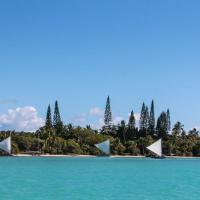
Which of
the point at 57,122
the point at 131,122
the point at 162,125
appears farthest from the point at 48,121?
the point at 162,125

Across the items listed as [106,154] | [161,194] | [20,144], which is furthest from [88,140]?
[161,194]

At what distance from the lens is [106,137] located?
183 meters

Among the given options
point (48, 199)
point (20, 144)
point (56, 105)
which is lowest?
point (48, 199)

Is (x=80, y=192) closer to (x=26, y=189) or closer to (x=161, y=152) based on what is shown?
(x=26, y=189)

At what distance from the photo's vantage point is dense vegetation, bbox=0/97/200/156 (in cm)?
17362

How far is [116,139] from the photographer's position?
185250 millimetres

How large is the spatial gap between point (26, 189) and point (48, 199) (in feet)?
28.3

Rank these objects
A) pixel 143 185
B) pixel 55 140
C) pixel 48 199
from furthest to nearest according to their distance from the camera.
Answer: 1. pixel 55 140
2. pixel 143 185
3. pixel 48 199

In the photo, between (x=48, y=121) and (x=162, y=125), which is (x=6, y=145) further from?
(x=162, y=125)

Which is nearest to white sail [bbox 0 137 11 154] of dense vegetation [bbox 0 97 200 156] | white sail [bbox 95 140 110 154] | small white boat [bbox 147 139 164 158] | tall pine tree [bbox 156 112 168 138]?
dense vegetation [bbox 0 97 200 156]

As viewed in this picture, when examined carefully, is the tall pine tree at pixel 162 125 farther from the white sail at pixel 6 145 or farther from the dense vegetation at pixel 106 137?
the white sail at pixel 6 145

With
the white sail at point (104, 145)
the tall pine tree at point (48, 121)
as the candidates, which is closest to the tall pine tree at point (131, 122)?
the white sail at point (104, 145)

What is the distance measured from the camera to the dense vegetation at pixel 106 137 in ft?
570

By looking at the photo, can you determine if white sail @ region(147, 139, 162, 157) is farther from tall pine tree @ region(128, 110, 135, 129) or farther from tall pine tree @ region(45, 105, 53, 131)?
tall pine tree @ region(45, 105, 53, 131)
